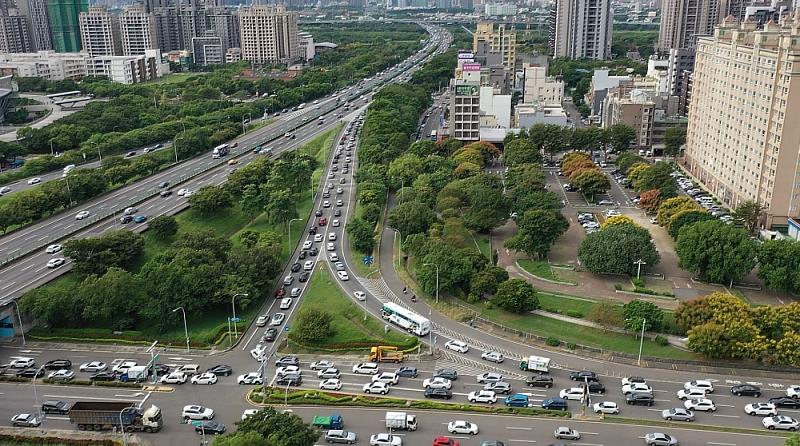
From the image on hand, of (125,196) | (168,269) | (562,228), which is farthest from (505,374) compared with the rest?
(125,196)

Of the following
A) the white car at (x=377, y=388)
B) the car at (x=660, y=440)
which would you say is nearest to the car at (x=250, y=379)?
the white car at (x=377, y=388)

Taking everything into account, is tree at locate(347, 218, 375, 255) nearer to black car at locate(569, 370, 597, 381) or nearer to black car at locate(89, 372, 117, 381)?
black car at locate(89, 372, 117, 381)

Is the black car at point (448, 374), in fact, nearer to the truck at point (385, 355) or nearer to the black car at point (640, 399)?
the truck at point (385, 355)

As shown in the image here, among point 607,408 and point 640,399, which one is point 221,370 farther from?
Answer: point 640,399

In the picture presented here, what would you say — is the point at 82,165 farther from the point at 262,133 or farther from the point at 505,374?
the point at 505,374

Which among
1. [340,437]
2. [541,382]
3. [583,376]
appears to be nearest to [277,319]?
[340,437]
